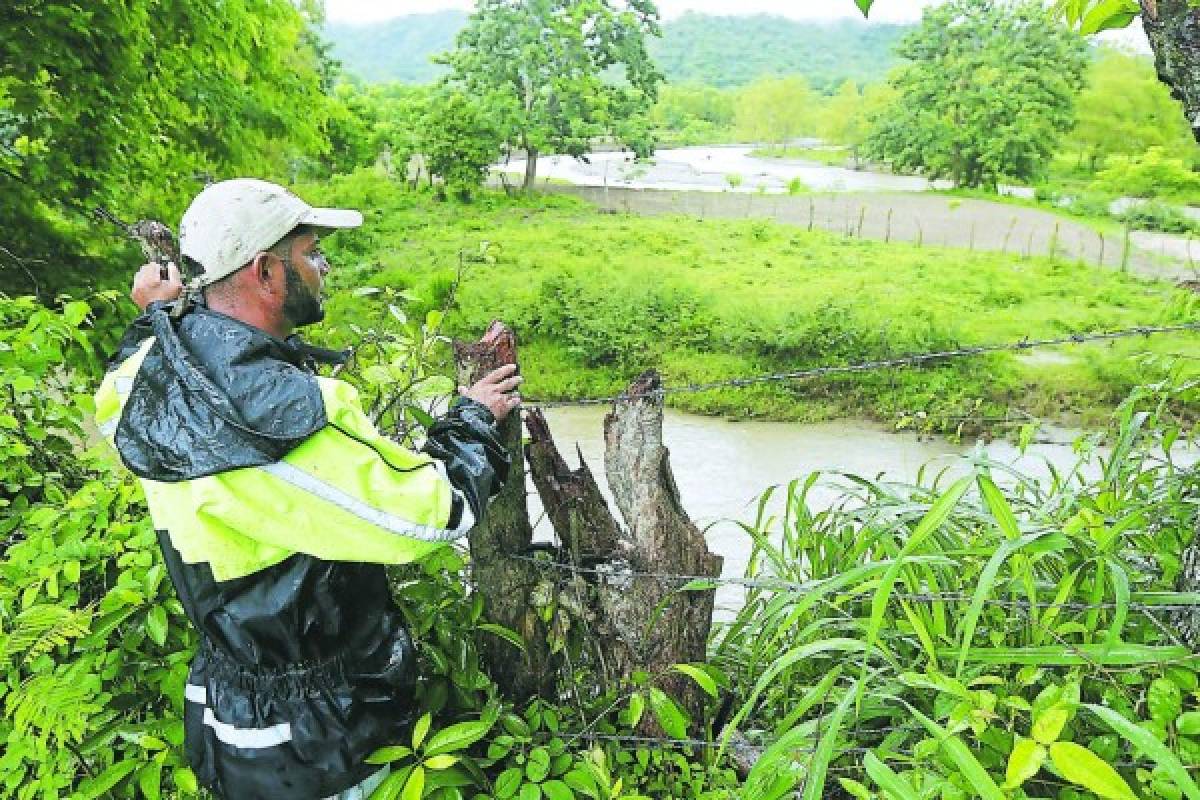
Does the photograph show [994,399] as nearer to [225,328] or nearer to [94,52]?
[94,52]

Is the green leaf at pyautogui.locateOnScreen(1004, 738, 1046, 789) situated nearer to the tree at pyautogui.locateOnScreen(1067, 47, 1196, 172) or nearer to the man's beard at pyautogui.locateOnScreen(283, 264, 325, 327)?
the man's beard at pyautogui.locateOnScreen(283, 264, 325, 327)

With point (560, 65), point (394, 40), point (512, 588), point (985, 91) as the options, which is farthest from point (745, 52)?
point (512, 588)

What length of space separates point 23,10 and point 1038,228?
512 inches

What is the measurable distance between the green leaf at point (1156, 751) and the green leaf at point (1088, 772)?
96mm

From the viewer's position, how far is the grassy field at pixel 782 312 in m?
6.98

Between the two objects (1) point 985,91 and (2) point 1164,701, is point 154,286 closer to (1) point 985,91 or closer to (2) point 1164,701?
(2) point 1164,701

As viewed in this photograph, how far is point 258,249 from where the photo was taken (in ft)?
3.98

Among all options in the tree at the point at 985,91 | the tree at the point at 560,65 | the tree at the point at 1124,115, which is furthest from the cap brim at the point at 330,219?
the tree at the point at 1124,115

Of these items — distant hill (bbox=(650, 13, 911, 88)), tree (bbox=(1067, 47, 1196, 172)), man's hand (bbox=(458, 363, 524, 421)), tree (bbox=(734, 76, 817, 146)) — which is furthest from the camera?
Result: distant hill (bbox=(650, 13, 911, 88))

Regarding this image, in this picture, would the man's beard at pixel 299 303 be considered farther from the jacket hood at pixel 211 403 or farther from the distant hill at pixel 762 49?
the distant hill at pixel 762 49

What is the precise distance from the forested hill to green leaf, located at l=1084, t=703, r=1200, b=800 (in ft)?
113

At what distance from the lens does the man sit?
1.08 meters

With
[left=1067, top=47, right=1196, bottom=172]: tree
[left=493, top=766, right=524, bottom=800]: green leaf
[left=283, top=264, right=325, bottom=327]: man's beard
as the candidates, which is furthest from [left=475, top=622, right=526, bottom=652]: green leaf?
[left=1067, top=47, right=1196, bottom=172]: tree

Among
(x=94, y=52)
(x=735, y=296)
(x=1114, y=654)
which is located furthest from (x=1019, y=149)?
(x=1114, y=654)
